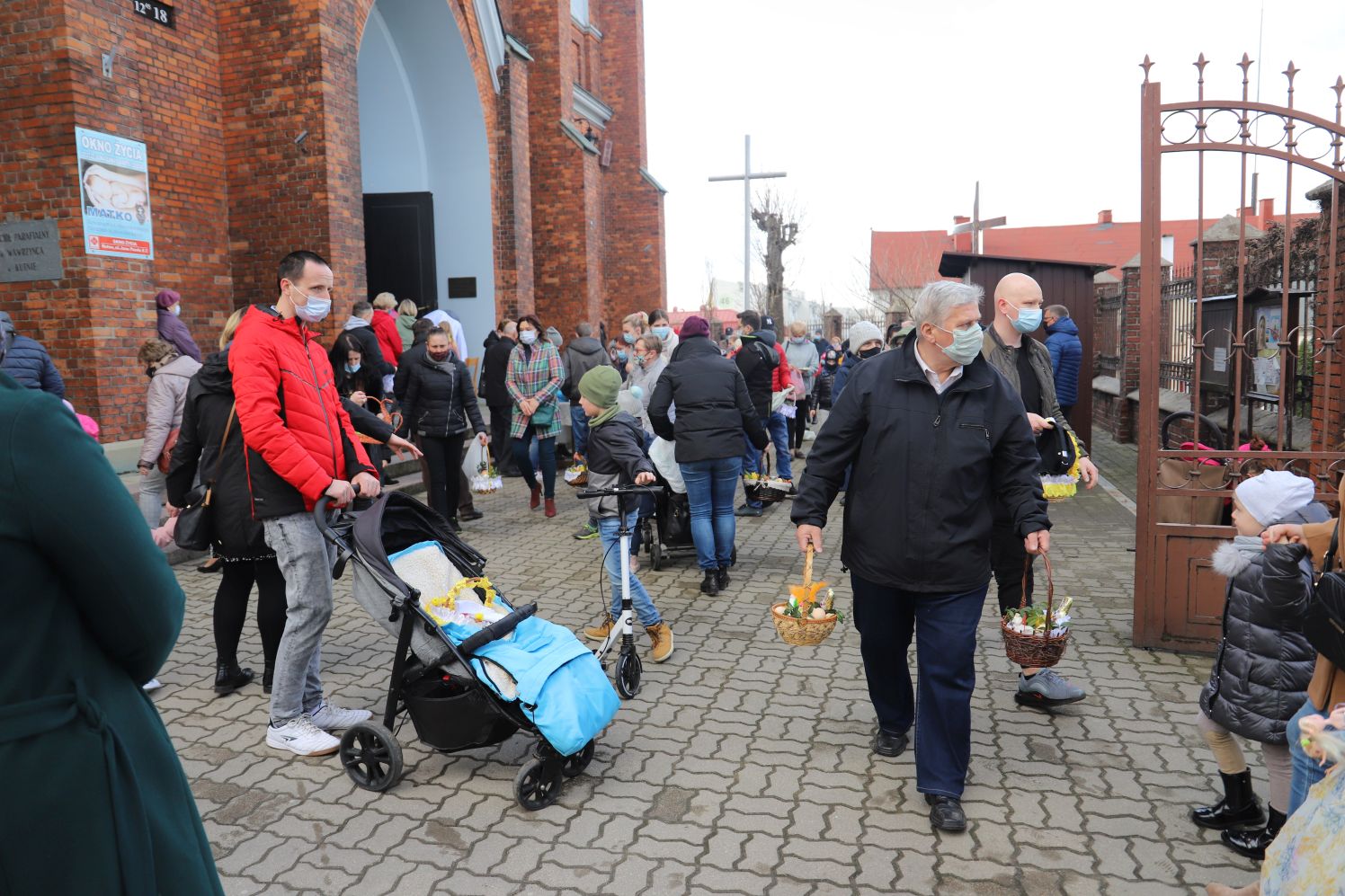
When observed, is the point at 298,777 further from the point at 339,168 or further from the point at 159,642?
the point at 339,168

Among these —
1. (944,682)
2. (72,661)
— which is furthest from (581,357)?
(72,661)

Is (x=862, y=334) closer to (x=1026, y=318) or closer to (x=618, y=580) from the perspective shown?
(x=1026, y=318)

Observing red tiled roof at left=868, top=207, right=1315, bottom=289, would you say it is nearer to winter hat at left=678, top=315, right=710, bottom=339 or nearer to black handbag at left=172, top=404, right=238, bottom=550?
winter hat at left=678, top=315, right=710, bottom=339

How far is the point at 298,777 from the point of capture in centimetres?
422

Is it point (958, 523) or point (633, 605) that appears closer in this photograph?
point (958, 523)

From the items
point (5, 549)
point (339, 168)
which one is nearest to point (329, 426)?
point (5, 549)

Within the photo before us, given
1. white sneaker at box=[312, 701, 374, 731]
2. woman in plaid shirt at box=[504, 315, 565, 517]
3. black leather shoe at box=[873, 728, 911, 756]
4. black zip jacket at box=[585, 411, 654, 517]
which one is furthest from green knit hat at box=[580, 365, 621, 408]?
woman in plaid shirt at box=[504, 315, 565, 517]

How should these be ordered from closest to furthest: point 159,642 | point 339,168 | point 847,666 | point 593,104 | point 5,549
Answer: point 5,549 < point 159,642 < point 847,666 < point 339,168 < point 593,104

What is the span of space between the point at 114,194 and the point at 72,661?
8869mm

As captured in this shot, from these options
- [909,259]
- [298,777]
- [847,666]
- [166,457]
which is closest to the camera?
[298,777]

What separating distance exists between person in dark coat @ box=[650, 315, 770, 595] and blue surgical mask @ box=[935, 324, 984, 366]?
3.37 m

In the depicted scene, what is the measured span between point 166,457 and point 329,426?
3397mm

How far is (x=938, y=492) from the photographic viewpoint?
3684 mm

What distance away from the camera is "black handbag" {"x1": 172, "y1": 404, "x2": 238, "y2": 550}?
459 centimetres
